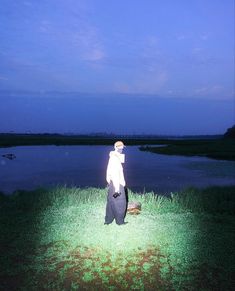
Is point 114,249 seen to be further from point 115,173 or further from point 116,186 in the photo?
point 115,173

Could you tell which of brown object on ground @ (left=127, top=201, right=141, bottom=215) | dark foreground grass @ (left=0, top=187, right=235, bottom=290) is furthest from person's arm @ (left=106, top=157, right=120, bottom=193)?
brown object on ground @ (left=127, top=201, right=141, bottom=215)

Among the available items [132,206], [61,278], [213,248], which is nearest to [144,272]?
[61,278]

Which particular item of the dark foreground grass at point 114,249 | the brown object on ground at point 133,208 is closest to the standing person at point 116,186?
the dark foreground grass at point 114,249

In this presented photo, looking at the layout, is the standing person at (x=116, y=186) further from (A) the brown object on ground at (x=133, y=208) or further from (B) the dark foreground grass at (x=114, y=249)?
(A) the brown object on ground at (x=133, y=208)

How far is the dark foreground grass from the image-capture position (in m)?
8.81

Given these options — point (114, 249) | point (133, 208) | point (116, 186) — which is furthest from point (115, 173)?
point (114, 249)

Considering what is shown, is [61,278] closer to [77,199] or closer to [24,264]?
[24,264]

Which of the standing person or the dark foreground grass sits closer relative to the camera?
the dark foreground grass

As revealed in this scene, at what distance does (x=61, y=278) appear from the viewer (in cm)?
889

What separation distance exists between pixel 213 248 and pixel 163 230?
1906 millimetres

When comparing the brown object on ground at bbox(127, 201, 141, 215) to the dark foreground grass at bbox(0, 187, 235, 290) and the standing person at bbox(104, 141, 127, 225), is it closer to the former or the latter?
the dark foreground grass at bbox(0, 187, 235, 290)

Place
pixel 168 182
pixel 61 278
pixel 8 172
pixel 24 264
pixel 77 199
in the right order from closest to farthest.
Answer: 1. pixel 61 278
2. pixel 24 264
3. pixel 77 199
4. pixel 168 182
5. pixel 8 172

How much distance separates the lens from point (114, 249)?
10.6m

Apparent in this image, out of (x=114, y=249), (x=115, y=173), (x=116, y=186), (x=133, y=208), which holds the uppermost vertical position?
(x=115, y=173)
